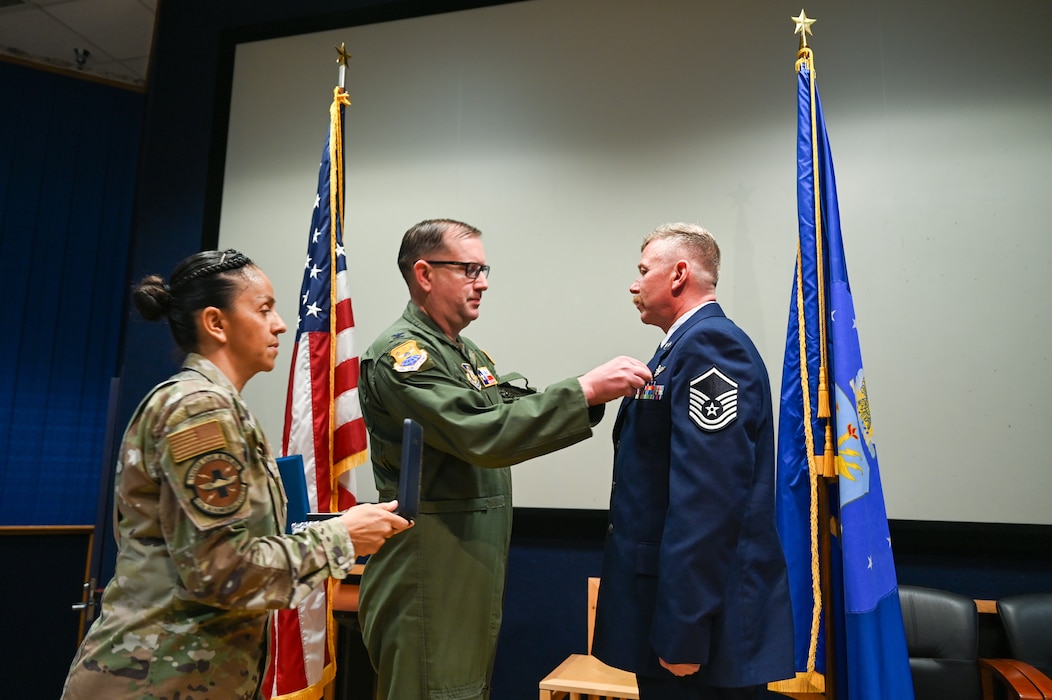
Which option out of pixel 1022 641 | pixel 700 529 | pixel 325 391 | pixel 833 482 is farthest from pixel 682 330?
pixel 1022 641

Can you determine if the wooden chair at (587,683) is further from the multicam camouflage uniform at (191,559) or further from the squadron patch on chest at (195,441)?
the squadron patch on chest at (195,441)

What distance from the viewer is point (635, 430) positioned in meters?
1.73

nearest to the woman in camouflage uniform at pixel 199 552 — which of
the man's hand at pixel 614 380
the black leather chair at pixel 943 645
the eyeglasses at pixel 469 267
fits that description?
the man's hand at pixel 614 380

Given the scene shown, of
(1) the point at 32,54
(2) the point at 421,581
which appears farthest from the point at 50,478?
(2) the point at 421,581

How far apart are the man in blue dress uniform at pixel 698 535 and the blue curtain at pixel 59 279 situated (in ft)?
13.9

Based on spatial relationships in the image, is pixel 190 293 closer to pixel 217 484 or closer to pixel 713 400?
pixel 217 484

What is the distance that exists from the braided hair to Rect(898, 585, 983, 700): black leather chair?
7.79ft

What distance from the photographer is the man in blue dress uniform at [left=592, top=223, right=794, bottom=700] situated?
4.90ft

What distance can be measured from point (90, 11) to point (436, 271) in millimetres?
3608

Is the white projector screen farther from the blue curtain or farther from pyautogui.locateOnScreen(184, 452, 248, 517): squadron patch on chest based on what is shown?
pyautogui.locateOnScreen(184, 452, 248, 517): squadron patch on chest

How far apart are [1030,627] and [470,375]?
6.94ft

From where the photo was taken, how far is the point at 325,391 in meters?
2.74

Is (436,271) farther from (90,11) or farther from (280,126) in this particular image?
(90,11)

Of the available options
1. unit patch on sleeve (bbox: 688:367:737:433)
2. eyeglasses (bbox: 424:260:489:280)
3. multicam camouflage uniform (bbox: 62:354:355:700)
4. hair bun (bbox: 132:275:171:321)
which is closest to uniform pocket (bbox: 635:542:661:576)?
unit patch on sleeve (bbox: 688:367:737:433)
